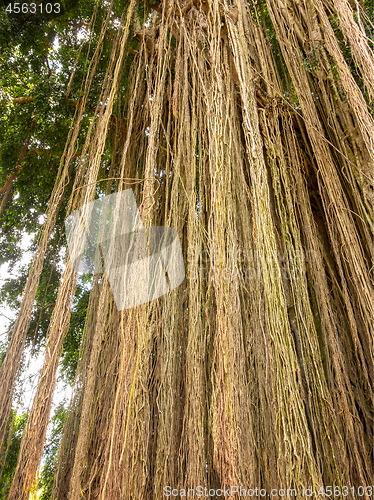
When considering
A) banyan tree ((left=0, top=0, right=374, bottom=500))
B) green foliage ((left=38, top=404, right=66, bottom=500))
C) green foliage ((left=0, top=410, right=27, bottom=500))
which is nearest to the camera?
banyan tree ((left=0, top=0, right=374, bottom=500))

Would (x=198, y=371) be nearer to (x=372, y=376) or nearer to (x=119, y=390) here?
(x=119, y=390)

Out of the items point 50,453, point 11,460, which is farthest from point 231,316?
point 11,460

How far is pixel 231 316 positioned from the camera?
3.55ft

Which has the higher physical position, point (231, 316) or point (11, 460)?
point (231, 316)

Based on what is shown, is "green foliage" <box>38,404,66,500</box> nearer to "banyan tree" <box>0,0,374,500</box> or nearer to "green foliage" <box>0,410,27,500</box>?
"green foliage" <box>0,410,27,500</box>

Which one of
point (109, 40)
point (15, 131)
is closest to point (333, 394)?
point (15, 131)

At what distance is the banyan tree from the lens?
41.3 inches

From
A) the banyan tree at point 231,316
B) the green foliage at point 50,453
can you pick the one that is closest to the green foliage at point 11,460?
the green foliage at point 50,453

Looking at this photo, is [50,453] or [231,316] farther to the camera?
[50,453]

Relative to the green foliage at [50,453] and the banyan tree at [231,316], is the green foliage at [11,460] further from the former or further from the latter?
the banyan tree at [231,316]

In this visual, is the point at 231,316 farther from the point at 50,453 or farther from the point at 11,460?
the point at 11,460

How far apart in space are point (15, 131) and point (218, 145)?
80.2 inches

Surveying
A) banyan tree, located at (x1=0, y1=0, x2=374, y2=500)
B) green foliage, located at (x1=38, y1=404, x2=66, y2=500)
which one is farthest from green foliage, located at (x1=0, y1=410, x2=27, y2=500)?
banyan tree, located at (x1=0, y1=0, x2=374, y2=500)

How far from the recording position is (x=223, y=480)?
886mm
